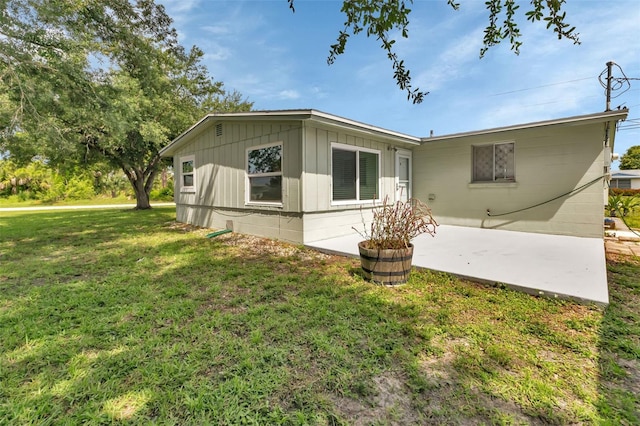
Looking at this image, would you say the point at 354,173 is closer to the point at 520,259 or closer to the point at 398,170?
the point at 398,170

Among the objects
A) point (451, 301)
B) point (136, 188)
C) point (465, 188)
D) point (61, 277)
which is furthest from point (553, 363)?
point (136, 188)

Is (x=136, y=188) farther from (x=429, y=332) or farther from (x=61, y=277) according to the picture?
(x=429, y=332)

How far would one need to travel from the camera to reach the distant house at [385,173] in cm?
609

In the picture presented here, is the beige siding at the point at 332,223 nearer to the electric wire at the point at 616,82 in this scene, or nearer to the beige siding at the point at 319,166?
the beige siding at the point at 319,166

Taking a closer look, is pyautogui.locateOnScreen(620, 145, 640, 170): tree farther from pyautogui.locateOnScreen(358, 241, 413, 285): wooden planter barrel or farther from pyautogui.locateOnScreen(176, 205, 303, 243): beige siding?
pyautogui.locateOnScreen(358, 241, 413, 285): wooden planter barrel

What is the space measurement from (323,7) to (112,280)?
15.2 feet

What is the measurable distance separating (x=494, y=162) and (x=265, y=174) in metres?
5.88

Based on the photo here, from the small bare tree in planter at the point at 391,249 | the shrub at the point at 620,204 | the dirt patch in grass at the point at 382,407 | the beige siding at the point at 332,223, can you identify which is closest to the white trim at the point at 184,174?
the beige siding at the point at 332,223

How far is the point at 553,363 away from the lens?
2062 mm

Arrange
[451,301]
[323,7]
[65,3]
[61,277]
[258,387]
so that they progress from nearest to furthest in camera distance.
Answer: [258,387], [451,301], [323,7], [61,277], [65,3]

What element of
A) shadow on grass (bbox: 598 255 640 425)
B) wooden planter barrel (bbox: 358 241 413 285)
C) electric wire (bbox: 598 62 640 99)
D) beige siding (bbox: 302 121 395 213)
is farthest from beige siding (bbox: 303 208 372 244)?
electric wire (bbox: 598 62 640 99)

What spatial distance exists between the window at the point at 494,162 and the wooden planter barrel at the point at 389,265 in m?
5.31

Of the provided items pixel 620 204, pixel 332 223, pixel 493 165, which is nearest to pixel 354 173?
pixel 332 223

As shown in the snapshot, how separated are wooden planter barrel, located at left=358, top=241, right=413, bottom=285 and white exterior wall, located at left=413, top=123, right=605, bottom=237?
510 centimetres
